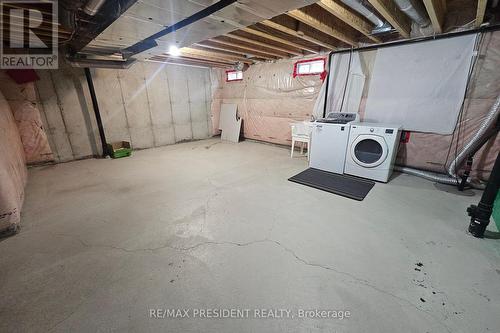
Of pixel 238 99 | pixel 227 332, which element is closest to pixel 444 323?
pixel 227 332

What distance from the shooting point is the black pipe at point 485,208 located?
1666 mm

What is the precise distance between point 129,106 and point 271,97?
338 cm

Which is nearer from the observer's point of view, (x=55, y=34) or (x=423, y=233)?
(x=423, y=233)

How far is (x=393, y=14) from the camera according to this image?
90.0 inches

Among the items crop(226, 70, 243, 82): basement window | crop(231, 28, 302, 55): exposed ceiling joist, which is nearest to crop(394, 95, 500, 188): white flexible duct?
crop(231, 28, 302, 55): exposed ceiling joist

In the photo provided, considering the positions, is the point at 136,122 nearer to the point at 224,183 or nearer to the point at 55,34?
the point at 55,34

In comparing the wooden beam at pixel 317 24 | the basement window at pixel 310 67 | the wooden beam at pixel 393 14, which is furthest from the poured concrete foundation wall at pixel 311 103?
the wooden beam at pixel 317 24

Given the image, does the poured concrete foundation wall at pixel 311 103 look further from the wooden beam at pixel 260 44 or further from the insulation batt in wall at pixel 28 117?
the insulation batt in wall at pixel 28 117

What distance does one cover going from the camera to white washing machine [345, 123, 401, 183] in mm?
2799

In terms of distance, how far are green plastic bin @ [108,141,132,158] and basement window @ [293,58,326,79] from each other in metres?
4.07

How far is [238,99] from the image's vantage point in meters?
5.84

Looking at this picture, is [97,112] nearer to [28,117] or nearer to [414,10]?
[28,117]

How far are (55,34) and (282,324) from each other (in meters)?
4.17

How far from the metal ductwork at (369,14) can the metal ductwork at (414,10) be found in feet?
0.97
